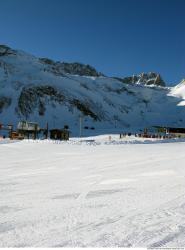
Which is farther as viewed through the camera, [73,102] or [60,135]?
[73,102]

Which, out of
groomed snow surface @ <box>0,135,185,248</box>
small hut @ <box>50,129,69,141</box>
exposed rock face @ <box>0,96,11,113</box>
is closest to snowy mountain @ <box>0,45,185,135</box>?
exposed rock face @ <box>0,96,11,113</box>

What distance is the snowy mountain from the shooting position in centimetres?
10069

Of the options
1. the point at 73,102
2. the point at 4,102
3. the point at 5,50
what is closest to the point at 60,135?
the point at 4,102

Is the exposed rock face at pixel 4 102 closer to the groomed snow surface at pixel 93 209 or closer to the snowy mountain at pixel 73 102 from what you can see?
the snowy mountain at pixel 73 102

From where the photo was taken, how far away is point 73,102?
114312 millimetres

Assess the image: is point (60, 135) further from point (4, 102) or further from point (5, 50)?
point (5, 50)

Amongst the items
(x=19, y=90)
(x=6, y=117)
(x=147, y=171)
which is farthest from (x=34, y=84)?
(x=147, y=171)

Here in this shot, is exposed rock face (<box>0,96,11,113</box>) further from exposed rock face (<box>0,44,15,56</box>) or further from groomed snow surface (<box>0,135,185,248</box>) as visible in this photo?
groomed snow surface (<box>0,135,185,248</box>)

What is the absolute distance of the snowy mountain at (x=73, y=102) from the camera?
100688 millimetres

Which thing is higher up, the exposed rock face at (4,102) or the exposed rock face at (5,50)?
the exposed rock face at (5,50)

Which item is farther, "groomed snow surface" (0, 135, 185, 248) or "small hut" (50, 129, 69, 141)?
"small hut" (50, 129, 69, 141)

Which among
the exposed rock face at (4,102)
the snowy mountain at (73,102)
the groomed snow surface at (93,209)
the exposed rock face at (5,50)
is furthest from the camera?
the exposed rock face at (5,50)

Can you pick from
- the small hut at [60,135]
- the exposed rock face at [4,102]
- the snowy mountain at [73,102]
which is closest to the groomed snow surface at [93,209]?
the small hut at [60,135]

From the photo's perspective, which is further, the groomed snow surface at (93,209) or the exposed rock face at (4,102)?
the exposed rock face at (4,102)
